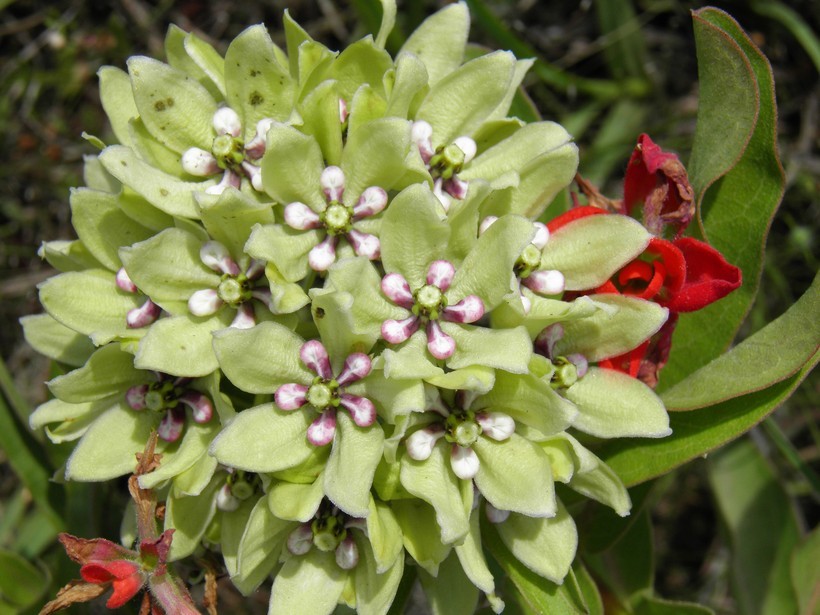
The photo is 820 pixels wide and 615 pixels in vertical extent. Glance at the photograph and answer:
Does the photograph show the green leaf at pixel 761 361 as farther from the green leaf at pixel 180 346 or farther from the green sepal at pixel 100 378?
the green sepal at pixel 100 378

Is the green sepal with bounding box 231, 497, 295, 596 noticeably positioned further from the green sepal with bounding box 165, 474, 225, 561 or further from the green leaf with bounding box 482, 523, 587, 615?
the green leaf with bounding box 482, 523, 587, 615

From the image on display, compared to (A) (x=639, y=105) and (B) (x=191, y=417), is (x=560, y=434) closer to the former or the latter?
(B) (x=191, y=417)

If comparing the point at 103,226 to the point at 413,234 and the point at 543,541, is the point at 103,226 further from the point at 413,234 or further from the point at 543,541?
the point at 543,541

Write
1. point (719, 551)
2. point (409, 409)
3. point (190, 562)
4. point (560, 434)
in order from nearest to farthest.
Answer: point (409, 409)
point (560, 434)
point (190, 562)
point (719, 551)

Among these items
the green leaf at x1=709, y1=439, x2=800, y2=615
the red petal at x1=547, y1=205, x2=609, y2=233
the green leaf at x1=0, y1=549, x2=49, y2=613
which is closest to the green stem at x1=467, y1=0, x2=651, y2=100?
the red petal at x1=547, y1=205, x2=609, y2=233

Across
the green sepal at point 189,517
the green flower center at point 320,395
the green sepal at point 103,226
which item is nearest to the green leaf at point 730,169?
the green flower center at point 320,395


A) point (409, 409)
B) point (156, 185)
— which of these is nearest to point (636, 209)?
point (409, 409)

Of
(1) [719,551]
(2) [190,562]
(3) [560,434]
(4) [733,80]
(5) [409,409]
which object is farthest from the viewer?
(1) [719,551]
